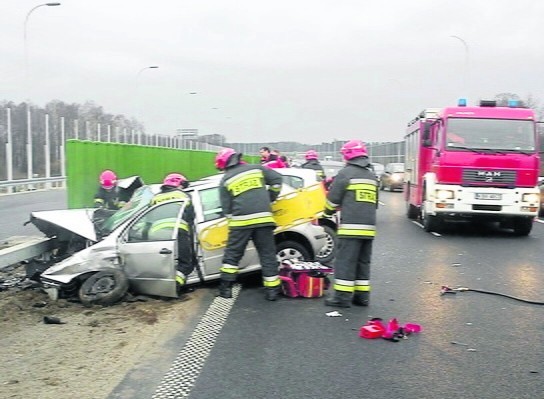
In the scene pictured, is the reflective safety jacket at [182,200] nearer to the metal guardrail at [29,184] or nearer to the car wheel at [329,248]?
the car wheel at [329,248]

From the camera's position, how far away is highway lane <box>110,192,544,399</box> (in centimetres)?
471

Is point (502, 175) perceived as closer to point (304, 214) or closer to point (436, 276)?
point (436, 276)

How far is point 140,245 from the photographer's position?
24.9 ft

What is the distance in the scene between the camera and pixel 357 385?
475 centimetres

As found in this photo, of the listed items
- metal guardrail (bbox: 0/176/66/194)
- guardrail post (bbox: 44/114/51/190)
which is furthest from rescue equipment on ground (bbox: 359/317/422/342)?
guardrail post (bbox: 44/114/51/190)

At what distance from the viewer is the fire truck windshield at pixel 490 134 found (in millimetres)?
13836

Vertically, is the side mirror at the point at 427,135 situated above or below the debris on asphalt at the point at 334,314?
above

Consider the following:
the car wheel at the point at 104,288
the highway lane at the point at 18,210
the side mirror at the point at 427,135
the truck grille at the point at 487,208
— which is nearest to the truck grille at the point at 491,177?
the truck grille at the point at 487,208

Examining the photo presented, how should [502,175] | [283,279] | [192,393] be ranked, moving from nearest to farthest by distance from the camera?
[192,393] → [283,279] → [502,175]

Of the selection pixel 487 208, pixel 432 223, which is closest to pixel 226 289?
pixel 487 208

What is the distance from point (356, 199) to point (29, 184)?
25.1 metres

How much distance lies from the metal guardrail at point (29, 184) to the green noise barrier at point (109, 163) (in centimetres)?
759

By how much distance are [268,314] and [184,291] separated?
1.62 meters

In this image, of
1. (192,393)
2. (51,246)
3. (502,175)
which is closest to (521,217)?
(502,175)
